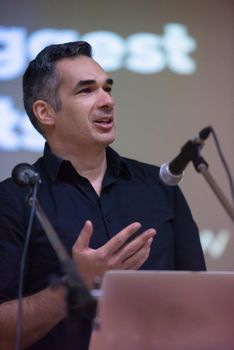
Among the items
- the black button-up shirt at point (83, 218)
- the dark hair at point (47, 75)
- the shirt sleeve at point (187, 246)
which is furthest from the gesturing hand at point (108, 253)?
the dark hair at point (47, 75)

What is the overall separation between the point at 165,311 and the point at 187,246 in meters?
0.71

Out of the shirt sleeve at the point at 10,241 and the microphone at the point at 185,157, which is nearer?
the microphone at the point at 185,157

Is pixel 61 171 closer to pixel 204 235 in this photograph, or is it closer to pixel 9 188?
pixel 9 188

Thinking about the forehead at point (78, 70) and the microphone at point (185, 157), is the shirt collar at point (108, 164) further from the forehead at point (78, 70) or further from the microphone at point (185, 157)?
the microphone at point (185, 157)

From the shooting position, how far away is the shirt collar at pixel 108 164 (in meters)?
1.79

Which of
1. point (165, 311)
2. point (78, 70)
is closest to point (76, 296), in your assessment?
point (165, 311)

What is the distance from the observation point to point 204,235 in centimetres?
241

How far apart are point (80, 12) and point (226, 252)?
110cm

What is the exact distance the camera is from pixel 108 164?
1.90 meters

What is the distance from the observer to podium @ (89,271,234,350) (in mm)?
1056

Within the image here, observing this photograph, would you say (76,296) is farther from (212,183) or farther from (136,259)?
(136,259)

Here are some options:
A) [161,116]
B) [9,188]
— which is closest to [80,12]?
[161,116]

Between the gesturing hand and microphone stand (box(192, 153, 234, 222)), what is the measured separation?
235mm

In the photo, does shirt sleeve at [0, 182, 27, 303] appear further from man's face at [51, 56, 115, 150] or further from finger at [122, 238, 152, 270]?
finger at [122, 238, 152, 270]
